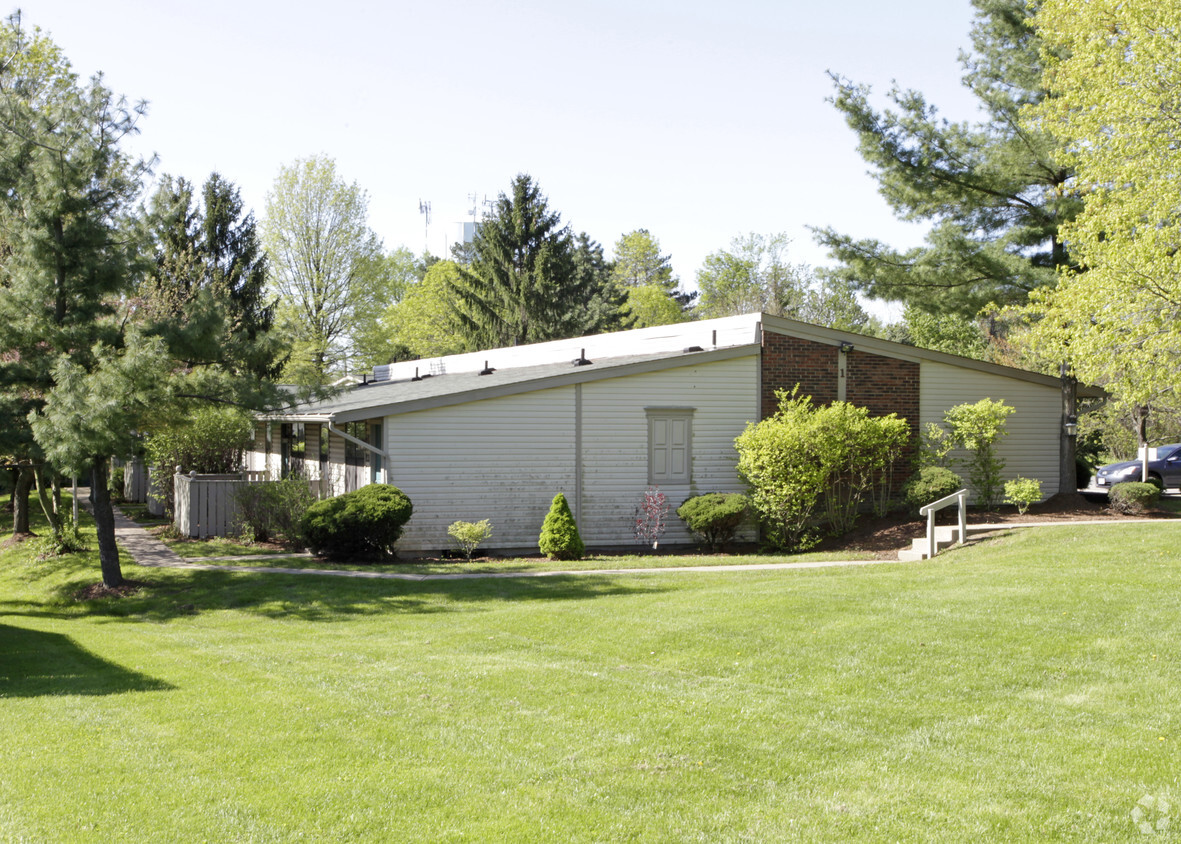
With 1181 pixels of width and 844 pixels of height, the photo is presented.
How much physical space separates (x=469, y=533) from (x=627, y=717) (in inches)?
414

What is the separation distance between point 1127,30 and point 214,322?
15.0 meters

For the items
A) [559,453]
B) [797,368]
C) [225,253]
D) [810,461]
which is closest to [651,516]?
[559,453]

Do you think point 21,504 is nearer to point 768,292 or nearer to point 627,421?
point 627,421

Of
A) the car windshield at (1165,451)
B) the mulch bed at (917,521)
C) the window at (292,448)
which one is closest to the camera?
the mulch bed at (917,521)

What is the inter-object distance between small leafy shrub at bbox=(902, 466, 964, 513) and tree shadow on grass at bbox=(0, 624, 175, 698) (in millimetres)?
14329

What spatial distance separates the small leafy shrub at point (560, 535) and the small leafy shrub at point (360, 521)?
2450 mm

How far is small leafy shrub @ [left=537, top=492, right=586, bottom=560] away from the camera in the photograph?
57.1ft

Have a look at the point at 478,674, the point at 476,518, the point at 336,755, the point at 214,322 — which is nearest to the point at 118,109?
the point at 214,322

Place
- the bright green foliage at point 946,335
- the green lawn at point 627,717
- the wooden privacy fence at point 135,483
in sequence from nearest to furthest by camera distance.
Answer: the green lawn at point 627,717 → the wooden privacy fence at point 135,483 → the bright green foliage at point 946,335

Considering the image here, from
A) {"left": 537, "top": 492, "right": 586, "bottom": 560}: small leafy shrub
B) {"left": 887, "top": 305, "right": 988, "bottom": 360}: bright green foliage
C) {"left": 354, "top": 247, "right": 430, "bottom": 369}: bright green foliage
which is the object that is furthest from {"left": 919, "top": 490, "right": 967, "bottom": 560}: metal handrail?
{"left": 354, "top": 247, "right": 430, "bottom": 369}: bright green foliage

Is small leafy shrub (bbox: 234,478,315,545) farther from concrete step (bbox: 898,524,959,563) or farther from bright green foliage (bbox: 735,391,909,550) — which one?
concrete step (bbox: 898,524,959,563)

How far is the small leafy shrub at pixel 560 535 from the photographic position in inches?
685

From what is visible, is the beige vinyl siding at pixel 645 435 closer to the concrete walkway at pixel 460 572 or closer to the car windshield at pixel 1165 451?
the concrete walkway at pixel 460 572

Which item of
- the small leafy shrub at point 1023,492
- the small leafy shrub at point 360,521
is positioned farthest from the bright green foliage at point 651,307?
the small leafy shrub at point 360,521
